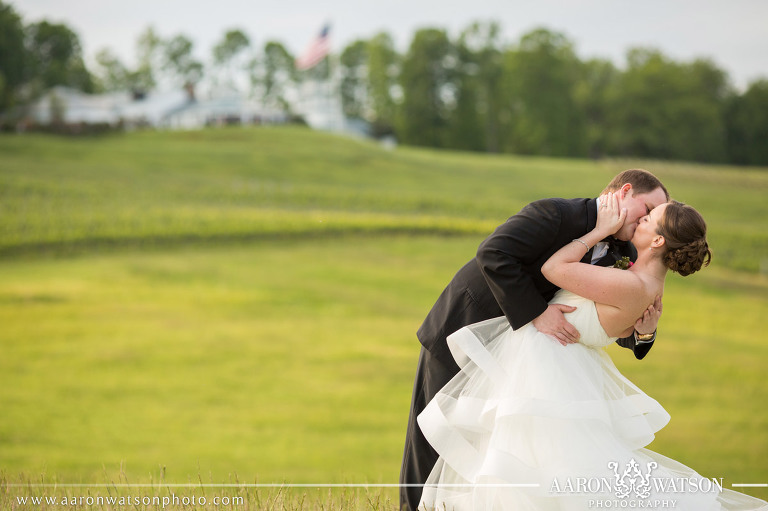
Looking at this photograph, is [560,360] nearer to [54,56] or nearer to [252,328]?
[252,328]

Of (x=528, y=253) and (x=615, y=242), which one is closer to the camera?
(x=528, y=253)

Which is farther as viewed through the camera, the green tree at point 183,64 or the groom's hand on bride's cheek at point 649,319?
the green tree at point 183,64

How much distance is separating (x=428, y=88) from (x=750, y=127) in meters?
23.4

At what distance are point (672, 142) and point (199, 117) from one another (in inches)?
1490

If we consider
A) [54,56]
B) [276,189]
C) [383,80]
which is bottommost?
[276,189]

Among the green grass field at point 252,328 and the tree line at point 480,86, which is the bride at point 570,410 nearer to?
the green grass field at point 252,328

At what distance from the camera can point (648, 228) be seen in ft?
8.93

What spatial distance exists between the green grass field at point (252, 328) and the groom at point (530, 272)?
111 centimetres

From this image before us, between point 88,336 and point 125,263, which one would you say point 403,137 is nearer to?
point 125,263

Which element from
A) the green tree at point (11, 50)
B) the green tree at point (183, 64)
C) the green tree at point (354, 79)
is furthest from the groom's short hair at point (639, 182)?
the green tree at point (183, 64)

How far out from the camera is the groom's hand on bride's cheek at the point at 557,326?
2.79 m

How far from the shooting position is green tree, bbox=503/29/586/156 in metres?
53.8

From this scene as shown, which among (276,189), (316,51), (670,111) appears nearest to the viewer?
(276,189)

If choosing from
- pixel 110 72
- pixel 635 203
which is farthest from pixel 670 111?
pixel 635 203
